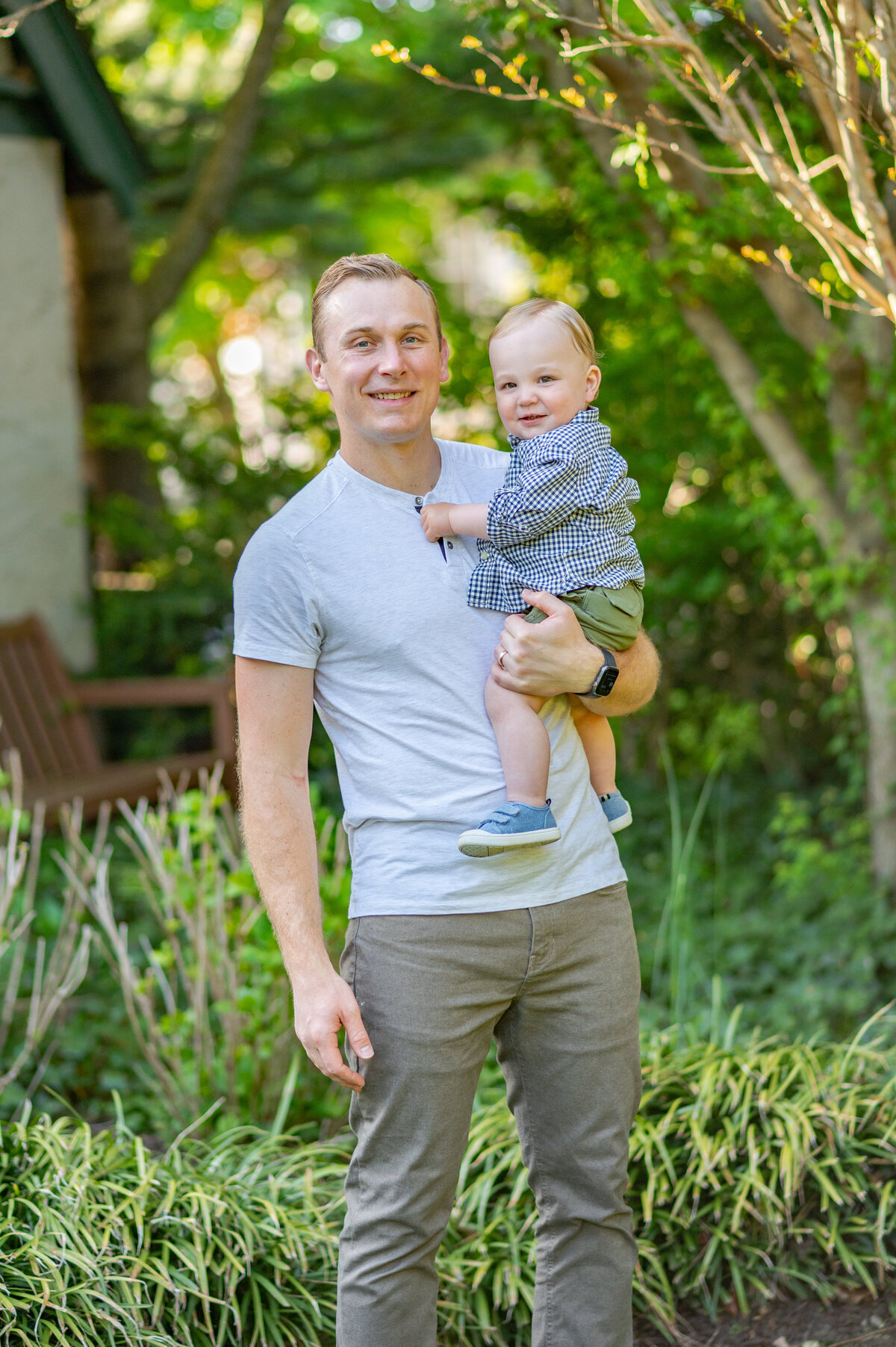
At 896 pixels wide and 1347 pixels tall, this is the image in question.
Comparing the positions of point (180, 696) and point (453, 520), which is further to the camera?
point (180, 696)

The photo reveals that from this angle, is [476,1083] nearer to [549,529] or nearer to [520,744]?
[520,744]

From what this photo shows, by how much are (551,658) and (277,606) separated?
15.8 inches

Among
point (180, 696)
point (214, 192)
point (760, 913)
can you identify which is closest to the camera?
point (760, 913)

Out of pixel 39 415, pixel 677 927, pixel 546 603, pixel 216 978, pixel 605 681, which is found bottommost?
pixel 677 927

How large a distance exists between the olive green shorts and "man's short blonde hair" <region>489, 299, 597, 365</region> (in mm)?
403

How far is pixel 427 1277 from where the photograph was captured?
1820mm

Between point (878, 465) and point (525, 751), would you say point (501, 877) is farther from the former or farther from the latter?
point (878, 465)

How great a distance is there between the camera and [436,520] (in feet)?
6.05

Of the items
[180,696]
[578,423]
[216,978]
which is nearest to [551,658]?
[578,423]

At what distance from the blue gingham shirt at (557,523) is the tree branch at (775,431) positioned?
233 cm

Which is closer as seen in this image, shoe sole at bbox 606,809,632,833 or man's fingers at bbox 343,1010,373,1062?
man's fingers at bbox 343,1010,373,1062

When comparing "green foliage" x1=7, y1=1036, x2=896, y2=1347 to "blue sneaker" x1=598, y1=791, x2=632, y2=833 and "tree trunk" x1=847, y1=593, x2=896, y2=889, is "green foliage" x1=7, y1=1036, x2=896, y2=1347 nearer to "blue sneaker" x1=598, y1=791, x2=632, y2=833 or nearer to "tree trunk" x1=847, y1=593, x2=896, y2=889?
"blue sneaker" x1=598, y1=791, x2=632, y2=833

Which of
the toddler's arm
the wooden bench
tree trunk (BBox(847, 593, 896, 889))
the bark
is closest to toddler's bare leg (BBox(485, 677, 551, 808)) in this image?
the toddler's arm

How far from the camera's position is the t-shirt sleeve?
5.74 ft
